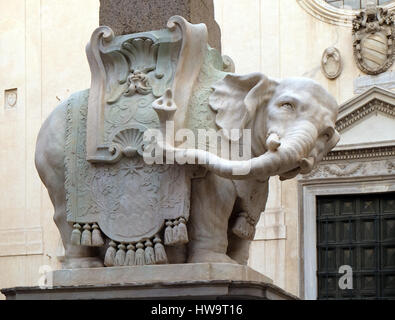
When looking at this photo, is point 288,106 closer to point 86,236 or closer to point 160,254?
point 160,254

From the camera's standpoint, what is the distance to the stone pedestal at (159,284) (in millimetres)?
4203

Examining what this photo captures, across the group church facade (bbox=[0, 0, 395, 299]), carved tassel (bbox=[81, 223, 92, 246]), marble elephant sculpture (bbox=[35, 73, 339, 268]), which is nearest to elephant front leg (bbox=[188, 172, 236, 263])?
marble elephant sculpture (bbox=[35, 73, 339, 268])

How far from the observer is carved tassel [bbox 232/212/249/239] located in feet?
15.1

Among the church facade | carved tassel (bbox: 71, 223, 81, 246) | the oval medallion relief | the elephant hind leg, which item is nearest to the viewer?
carved tassel (bbox: 71, 223, 81, 246)

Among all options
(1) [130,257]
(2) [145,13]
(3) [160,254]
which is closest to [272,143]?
(3) [160,254]

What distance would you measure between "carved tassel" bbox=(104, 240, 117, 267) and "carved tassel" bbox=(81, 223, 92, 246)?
0.32 feet

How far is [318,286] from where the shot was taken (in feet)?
43.2

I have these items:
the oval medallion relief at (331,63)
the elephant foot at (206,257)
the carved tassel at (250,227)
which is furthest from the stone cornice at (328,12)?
the elephant foot at (206,257)

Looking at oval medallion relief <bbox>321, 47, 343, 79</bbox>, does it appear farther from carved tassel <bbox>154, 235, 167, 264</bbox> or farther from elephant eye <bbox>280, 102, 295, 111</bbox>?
carved tassel <bbox>154, 235, 167, 264</bbox>

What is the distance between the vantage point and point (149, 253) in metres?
4.48

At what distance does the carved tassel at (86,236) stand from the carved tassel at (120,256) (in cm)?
14

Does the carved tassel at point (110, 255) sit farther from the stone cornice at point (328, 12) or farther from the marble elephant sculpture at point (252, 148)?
the stone cornice at point (328, 12)

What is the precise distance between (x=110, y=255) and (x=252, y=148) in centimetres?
76

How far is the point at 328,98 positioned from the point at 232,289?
985mm
